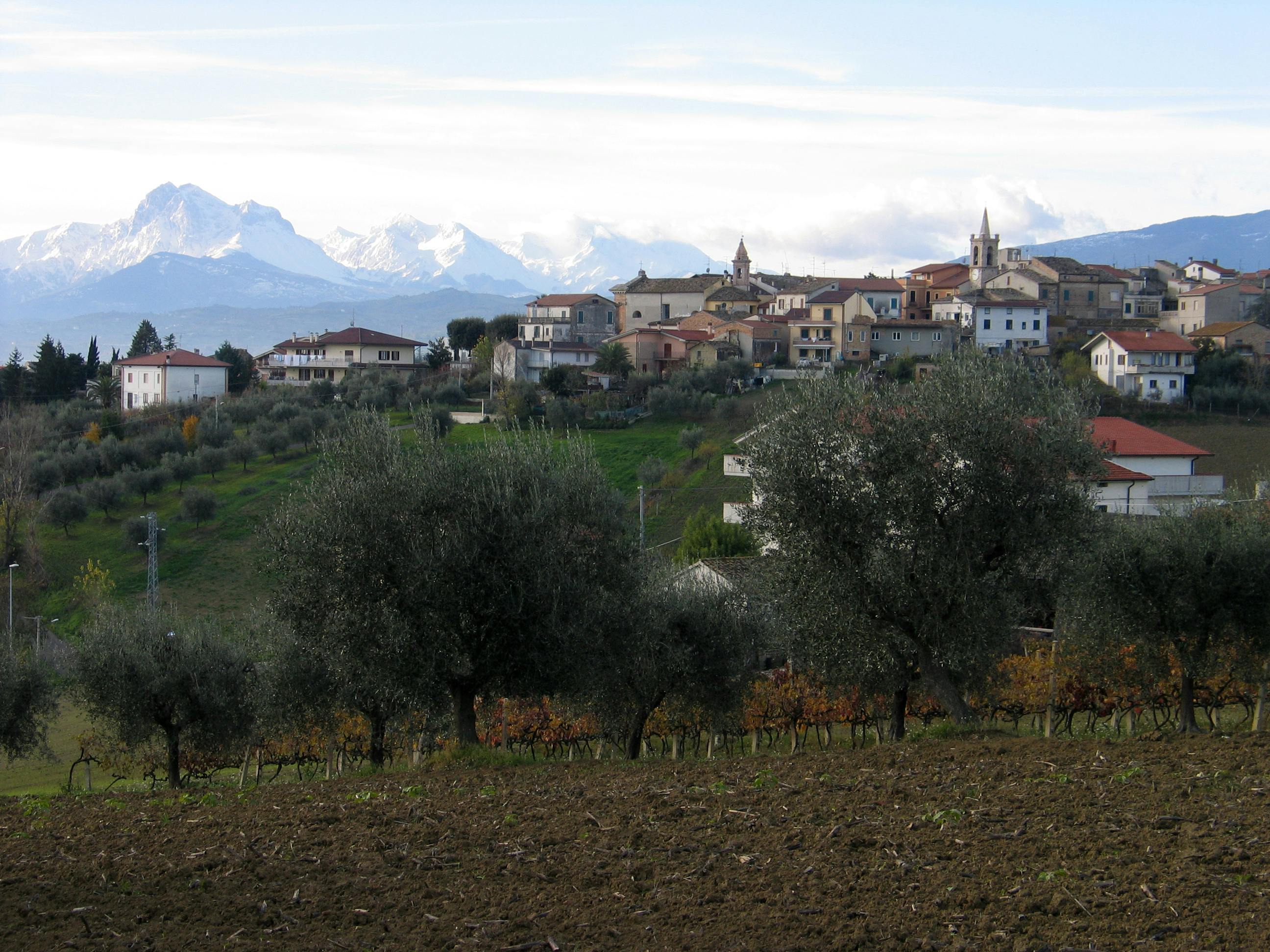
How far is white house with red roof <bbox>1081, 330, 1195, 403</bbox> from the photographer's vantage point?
8494 centimetres

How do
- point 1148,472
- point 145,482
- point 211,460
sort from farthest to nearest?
point 211,460 → point 145,482 → point 1148,472

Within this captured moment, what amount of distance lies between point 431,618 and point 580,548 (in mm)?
2729

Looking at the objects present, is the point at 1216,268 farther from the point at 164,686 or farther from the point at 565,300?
the point at 164,686

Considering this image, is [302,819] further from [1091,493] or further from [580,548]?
[1091,493]

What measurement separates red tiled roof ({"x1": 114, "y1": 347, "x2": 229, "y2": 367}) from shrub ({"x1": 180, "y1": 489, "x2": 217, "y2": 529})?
136 feet

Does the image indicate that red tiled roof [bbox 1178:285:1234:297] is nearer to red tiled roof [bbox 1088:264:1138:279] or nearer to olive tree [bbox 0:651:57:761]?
red tiled roof [bbox 1088:264:1138:279]

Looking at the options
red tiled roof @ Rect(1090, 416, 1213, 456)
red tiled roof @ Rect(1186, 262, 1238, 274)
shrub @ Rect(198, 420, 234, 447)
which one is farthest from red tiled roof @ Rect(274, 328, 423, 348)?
red tiled roof @ Rect(1186, 262, 1238, 274)

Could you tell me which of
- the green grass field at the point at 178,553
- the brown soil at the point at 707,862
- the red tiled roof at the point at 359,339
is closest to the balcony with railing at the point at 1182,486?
the brown soil at the point at 707,862

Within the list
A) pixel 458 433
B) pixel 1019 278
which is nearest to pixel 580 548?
pixel 458 433

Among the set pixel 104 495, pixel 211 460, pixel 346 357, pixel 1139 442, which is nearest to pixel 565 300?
pixel 346 357

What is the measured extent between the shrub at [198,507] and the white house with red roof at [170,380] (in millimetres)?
37146

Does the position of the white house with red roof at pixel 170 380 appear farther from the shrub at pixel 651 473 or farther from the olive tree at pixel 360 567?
the olive tree at pixel 360 567

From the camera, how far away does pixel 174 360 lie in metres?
102

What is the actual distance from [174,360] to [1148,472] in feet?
267
